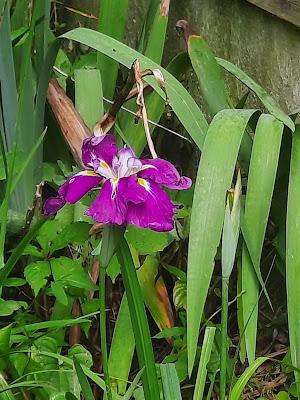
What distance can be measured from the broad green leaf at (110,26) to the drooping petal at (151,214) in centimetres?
97

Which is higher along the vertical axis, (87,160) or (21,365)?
(87,160)

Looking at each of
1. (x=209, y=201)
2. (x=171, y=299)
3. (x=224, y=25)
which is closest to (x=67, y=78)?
(x=224, y=25)

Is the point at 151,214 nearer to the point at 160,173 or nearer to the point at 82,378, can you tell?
the point at 160,173

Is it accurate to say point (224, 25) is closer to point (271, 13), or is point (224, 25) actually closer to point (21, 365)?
point (271, 13)

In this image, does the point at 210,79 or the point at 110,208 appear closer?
the point at 110,208

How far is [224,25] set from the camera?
6.04 ft

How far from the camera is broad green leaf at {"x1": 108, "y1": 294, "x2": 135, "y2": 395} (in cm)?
147

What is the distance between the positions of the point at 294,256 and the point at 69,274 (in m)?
0.39

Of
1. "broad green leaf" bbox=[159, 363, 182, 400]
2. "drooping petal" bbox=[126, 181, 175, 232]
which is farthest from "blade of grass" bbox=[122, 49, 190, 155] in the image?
"drooping petal" bbox=[126, 181, 175, 232]

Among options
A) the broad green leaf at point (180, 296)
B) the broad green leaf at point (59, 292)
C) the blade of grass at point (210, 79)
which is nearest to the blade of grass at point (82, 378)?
the broad green leaf at point (59, 292)

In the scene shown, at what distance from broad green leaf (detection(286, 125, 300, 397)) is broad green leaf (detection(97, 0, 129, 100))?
0.53 meters

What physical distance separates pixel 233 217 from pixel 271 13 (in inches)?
32.9

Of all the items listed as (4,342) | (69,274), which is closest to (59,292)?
(69,274)

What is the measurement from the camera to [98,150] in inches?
35.9
